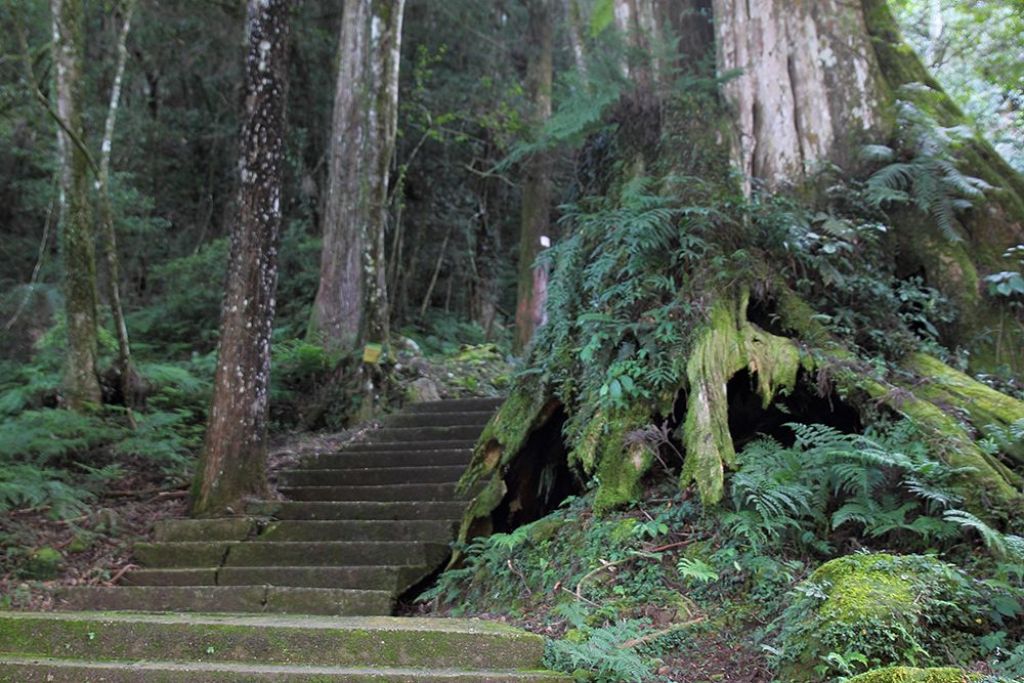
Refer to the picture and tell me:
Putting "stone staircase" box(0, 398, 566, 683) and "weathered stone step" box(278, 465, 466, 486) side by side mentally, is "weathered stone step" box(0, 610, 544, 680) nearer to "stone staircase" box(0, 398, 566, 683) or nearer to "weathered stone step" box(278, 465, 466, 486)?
"stone staircase" box(0, 398, 566, 683)

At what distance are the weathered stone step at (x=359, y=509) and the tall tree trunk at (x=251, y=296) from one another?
28cm

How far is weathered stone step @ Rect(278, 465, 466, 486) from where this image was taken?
8.55m

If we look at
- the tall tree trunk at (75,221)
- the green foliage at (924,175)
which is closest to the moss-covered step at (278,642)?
the green foliage at (924,175)

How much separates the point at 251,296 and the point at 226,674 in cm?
491

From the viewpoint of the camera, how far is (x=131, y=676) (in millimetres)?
3828

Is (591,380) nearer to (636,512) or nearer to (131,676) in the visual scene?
(636,512)

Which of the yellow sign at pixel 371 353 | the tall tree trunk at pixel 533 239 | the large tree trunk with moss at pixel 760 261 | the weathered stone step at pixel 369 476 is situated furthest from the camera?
the tall tree trunk at pixel 533 239

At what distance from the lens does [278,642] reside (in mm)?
4199

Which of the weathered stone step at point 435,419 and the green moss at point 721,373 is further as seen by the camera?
the weathered stone step at point 435,419

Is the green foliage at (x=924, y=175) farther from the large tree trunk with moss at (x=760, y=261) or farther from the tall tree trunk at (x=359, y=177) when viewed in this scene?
the tall tree trunk at (x=359, y=177)

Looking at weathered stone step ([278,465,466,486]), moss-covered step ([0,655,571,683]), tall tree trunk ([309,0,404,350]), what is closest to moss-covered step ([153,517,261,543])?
weathered stone step ([278,465,466,486])

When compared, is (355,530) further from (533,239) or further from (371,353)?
(533,239)

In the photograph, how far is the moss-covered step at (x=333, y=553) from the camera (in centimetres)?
683

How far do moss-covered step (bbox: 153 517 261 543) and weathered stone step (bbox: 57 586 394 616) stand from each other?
108 centimetres
